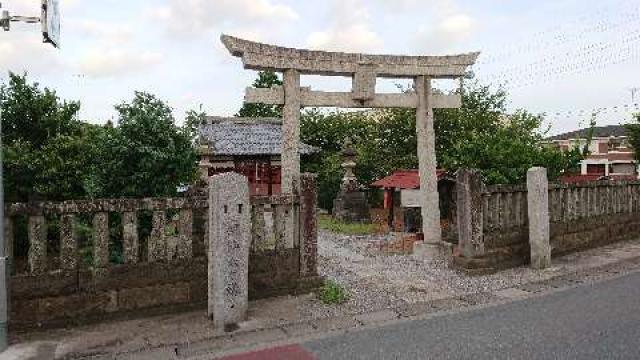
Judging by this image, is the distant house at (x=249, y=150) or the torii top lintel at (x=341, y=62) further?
the distant house at (x=249, y=150)

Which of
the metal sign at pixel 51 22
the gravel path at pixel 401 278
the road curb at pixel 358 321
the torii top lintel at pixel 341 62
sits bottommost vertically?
the road curb at pixel 358 321

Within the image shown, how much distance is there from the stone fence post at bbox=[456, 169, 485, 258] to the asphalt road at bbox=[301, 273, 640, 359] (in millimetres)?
1902

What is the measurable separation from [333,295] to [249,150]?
1710cm

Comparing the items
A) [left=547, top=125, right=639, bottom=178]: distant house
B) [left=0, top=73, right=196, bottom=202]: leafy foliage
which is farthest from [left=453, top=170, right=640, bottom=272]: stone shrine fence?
[left=547, top=125, right=639, bottom=178]: distant house

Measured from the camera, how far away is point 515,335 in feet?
18.9

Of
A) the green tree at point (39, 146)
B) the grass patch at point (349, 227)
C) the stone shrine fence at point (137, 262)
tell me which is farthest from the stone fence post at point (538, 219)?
the green tree at point (39, 146)

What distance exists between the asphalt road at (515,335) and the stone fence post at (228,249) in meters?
1.24

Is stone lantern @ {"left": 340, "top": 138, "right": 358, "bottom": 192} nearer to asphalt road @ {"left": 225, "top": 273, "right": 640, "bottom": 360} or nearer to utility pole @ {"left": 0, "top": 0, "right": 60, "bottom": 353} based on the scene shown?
asphalt road @ {"left": 225, "top": 273, "right": 640, "bottom": 360}

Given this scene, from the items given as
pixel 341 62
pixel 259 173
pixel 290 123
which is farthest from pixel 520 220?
pixel 259 173

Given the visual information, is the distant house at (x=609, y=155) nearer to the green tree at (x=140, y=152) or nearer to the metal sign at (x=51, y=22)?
the green tree at (x=140, y=152)

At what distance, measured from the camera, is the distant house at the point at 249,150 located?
926 inches

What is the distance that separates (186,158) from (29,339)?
4.67 m

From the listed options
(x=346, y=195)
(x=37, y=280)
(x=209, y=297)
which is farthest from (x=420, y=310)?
(x=346, y=195)

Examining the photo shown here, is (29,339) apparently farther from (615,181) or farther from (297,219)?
(615,181)
